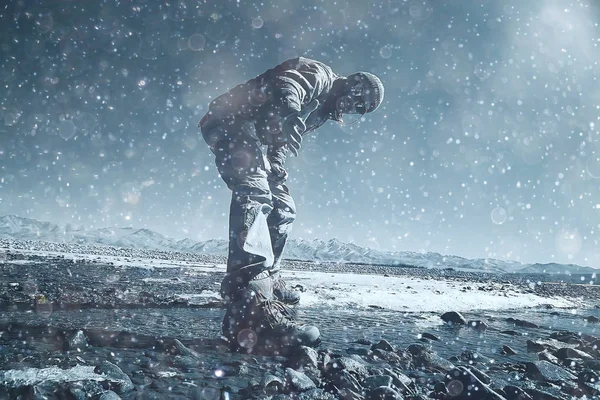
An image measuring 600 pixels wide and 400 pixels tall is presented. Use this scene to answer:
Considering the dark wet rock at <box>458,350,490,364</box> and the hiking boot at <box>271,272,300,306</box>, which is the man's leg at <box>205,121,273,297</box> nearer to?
the hiking boot at <box>271,272,300,306</box>

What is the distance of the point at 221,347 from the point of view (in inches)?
104

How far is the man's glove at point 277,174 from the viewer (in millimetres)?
4016

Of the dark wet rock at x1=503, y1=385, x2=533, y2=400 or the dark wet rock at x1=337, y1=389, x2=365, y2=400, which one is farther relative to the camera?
the dark wet rock at x1=503, y1=385, x2=533, y2=400

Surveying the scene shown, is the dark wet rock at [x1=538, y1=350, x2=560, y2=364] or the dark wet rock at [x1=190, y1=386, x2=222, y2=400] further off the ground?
the dark wet rock at [x1=190, y1=386, x2=222, y2=400]

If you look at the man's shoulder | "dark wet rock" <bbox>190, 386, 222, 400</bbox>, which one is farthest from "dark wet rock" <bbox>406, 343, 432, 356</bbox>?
the man's shoulder

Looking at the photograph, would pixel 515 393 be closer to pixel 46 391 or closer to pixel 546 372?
pixel 546 372

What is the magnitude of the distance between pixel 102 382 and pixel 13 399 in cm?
36

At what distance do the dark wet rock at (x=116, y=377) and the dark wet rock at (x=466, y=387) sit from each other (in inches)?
70.4

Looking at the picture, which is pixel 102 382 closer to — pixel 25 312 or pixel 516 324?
pixel 25 312

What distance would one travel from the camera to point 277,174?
404 cm

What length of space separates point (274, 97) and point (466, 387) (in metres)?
2.96

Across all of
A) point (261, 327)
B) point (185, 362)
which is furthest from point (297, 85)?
point (185, 362)

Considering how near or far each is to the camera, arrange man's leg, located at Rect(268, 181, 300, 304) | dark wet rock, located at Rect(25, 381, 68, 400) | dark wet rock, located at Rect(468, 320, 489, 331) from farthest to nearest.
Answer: dark wet rock, located at Rect(468, 320, 489, 331) < man's leg, located at Rect(268, 181, 300, 304) < dark wet rock, located at Rect(25, 381, 68, 400)

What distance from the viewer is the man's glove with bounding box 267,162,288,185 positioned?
402cm
